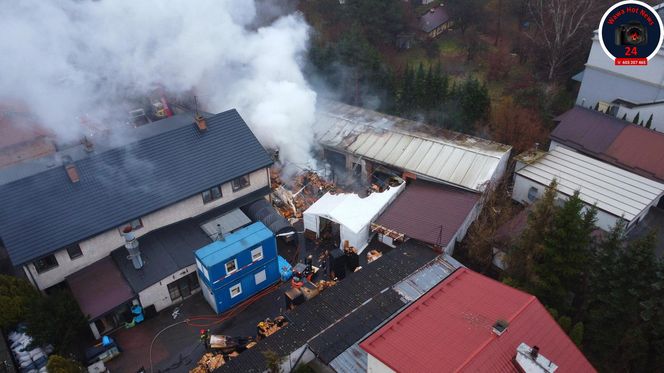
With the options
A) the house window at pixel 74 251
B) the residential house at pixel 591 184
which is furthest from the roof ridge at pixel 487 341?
the house window at pixel 74 251

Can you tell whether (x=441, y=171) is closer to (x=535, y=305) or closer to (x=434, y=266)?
(x=434, y=266)

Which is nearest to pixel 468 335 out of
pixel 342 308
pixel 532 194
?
pixel 342 308

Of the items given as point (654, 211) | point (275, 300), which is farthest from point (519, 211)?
point (275, 300)

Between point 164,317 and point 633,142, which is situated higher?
point 633,142

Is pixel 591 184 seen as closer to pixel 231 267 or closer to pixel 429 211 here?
pixel 429 211

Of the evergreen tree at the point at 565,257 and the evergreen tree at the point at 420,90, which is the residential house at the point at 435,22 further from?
the evergreen tree at the point at 565,257

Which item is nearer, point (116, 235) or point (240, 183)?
point (116, 235)
